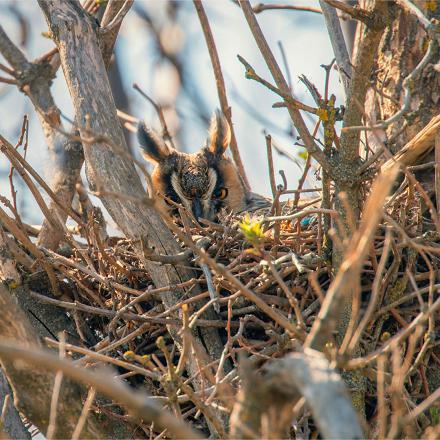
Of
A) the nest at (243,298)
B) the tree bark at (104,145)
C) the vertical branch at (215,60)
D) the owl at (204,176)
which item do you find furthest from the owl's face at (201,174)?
the tree bark at (104,145)

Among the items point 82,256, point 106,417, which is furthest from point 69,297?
point 106,417

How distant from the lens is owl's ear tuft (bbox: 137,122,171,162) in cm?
427

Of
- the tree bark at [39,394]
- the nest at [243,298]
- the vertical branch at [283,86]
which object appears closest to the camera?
the tree bark at [39,394]

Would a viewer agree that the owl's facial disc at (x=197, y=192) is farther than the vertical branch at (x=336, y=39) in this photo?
Yes

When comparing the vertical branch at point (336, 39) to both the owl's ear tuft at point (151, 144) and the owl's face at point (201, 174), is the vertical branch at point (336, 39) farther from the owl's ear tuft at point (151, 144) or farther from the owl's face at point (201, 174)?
the owl's ear tuft at point (151, 144)

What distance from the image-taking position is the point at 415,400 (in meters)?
2.89

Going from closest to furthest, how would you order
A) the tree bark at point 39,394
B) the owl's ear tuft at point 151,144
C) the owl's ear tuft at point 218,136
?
1. the tree bark at point 39,394
2. the owl's ear tuft at point 151,144
3. the owl's ear tuft at point 218,136

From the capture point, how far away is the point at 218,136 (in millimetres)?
4426

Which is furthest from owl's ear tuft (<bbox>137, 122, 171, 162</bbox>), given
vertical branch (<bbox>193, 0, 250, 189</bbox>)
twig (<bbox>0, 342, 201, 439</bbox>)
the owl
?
twig (<bbox>0, 342, 201, 439</bbox>)

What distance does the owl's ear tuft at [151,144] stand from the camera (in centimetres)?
427

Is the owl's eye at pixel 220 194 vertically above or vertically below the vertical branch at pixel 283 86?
below

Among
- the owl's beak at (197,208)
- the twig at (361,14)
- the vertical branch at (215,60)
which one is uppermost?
the vertical branch at (215,60)

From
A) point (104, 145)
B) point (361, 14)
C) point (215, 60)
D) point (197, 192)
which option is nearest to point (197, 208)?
point (197, 192)

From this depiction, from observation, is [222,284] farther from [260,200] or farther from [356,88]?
[260,200]
